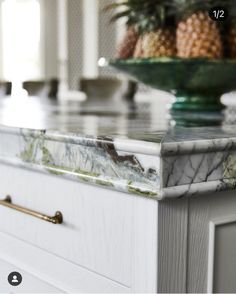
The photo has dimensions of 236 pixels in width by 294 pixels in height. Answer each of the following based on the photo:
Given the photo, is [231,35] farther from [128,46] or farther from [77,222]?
[77,222]

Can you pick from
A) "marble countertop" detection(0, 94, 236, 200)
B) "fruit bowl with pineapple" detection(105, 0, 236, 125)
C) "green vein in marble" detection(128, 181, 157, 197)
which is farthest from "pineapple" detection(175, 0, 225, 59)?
"green vein in marble" detection(128, 181, 157, 197)

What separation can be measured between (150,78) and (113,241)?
1.35ft

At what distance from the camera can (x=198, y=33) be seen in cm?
77

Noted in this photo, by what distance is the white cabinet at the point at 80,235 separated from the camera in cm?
43

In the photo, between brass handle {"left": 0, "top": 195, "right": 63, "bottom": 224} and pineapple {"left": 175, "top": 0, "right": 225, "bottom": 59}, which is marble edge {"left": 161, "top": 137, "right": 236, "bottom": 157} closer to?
brass handle {"left": 0, "top": 195, "right": 63, "bottom": 224}

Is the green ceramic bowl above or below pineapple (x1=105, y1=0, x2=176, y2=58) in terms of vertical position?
below

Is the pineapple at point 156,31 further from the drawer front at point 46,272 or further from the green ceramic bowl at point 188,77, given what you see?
the drawer front at point 46,272

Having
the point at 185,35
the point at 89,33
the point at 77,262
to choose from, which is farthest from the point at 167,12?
the point at 89,33

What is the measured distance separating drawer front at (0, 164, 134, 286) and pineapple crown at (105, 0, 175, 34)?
37 cm

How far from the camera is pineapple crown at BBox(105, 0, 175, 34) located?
82 centimetres

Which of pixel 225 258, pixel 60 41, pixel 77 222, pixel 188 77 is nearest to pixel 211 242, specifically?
pixel 225 258

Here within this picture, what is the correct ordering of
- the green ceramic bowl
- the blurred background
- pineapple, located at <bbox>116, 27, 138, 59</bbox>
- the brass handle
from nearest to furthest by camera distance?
the brass handle → the green ceramic bowl → pineapple, located at <bbox>116, 27, 138, 59</bbox> → the blurred background

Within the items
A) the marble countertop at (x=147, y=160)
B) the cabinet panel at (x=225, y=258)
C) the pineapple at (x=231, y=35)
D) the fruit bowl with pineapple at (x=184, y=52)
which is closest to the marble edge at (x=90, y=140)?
the marble countertop at (x=147, y=160)

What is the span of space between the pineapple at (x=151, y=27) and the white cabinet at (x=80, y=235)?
0.33 meters
